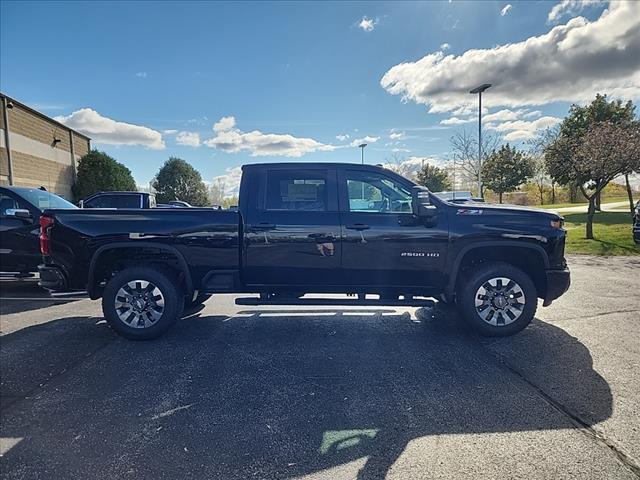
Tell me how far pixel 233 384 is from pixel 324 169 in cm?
266

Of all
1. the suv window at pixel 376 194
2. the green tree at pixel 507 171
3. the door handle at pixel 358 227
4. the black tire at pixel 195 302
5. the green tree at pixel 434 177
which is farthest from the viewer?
the green tree at pixel 434 177

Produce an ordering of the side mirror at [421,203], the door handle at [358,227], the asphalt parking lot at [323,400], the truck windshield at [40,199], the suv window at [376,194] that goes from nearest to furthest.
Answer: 1. the asphalt parking lot at [323,400]
2. the side mirror at [421,203]
3. the door handle at [358,227]
4. the suv window at [376,194]
5. the truck windshield at [40,199]

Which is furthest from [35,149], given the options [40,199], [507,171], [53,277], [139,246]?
[507,171]

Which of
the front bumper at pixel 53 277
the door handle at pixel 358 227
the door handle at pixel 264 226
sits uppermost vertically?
the door handle at pixel 264 226

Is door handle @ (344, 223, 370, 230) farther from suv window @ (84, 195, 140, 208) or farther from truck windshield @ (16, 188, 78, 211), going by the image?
suv window @ (84, 195, 140, 208)

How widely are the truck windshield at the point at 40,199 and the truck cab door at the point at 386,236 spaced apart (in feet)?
19.1

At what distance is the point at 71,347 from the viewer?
4543 mm

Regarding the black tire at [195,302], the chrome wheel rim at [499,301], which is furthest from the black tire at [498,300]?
the black tire at [195,302]

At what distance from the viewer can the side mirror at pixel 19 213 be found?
22.5 ft

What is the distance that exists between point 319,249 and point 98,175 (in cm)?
2424

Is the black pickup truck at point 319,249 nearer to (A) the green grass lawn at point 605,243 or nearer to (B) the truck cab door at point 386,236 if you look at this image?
(B) the truck cab door at point 386,236

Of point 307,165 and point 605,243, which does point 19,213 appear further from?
point 605,243

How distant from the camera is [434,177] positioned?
3788cm

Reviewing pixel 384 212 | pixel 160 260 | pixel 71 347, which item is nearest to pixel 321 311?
pixel 384 212
